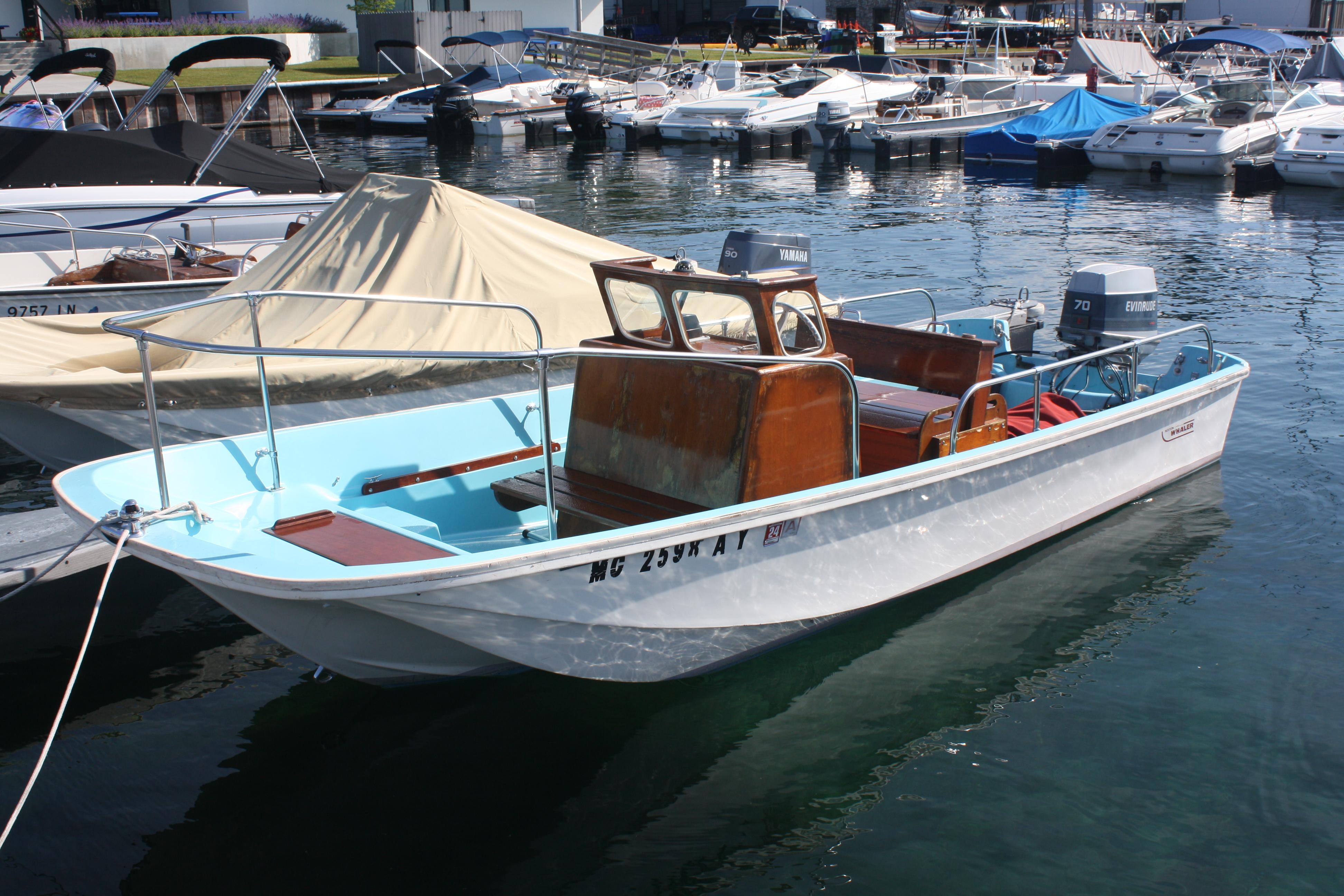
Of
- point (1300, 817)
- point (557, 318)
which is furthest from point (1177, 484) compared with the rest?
point (557, 318)

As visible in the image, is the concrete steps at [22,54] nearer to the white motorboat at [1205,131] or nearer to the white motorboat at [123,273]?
the white motorboat at [123,273]

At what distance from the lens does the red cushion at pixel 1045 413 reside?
7.31 metres

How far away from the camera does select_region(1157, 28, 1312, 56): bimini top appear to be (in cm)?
3192

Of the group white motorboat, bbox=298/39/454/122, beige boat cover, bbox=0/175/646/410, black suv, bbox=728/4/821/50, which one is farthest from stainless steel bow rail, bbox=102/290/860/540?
black suv, bbox=728/4/821/50

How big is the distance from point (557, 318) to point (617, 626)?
164 inches

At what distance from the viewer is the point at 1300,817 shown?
4.78 m

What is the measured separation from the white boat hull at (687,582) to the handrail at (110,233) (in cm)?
686

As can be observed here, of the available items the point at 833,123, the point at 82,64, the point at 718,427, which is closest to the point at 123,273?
the point at 82,64

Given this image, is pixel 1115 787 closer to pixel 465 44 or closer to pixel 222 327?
pixel 222 327

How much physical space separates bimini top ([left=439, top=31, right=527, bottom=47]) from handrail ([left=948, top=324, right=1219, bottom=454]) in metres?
37.6

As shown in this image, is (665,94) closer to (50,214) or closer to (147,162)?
(147,162)

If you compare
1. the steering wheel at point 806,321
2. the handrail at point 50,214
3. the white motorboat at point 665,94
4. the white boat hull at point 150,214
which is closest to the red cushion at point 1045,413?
the steering wheel at point 806,321

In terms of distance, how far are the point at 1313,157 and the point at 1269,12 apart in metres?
52.4

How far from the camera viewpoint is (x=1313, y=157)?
24031 mm
